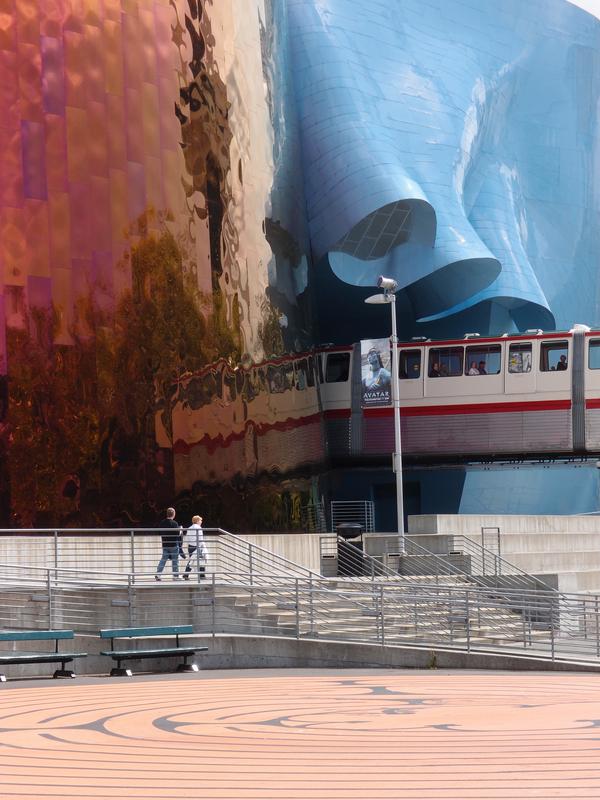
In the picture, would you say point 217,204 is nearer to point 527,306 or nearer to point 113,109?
point 113,109

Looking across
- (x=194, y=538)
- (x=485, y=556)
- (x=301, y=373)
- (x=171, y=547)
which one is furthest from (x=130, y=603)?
(x=301, y=373)

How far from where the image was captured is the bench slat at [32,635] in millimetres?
16281

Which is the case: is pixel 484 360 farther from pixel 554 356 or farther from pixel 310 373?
pixel 310 373

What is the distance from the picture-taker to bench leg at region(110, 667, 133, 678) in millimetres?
17219

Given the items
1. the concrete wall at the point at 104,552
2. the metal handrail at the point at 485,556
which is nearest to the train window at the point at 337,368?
the metal handrail at the point at 485,556

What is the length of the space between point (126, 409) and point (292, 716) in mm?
15941

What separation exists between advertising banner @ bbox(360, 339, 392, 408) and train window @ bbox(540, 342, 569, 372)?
186 inches

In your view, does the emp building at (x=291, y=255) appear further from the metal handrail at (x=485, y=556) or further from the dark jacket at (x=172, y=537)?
the metal handrail at (x=485, y=556)

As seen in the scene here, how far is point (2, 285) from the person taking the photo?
2539 cm

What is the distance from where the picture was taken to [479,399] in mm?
38938

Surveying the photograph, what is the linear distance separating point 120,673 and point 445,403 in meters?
23.3

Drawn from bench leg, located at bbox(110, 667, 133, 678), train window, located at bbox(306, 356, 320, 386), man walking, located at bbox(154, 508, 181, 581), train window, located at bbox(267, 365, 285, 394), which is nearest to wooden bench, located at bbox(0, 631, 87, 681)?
bench leg, located at bbox(110, 667, 133, 678)

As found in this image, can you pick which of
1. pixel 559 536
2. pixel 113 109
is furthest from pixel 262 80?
pixel 559 536

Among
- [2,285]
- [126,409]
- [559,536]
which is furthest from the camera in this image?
[559,536]
